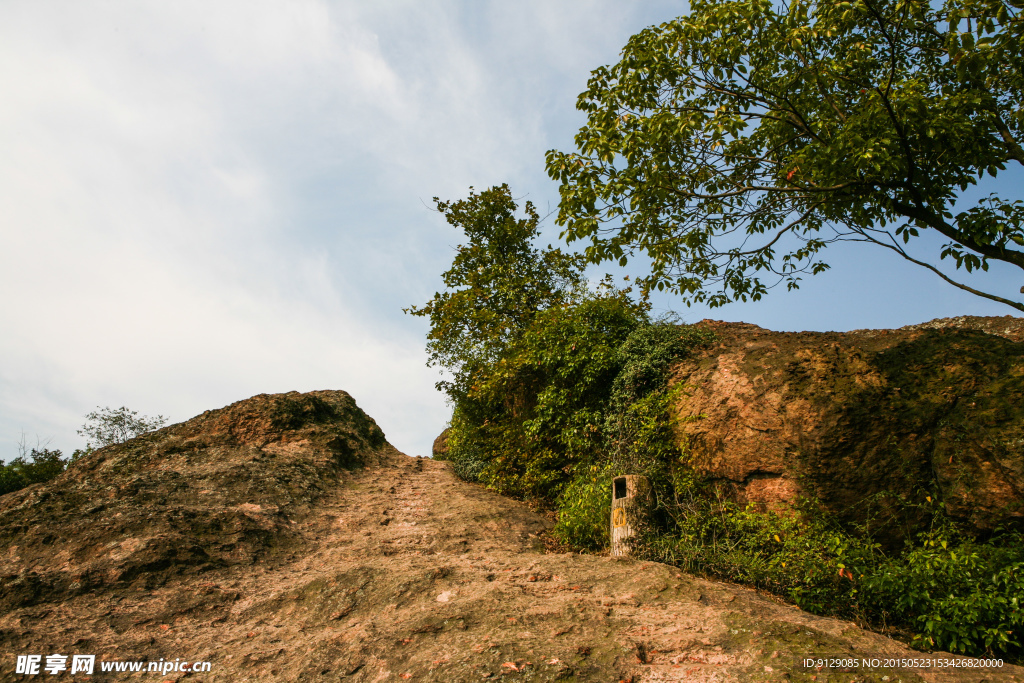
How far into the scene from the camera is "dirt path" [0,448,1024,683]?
474 cm

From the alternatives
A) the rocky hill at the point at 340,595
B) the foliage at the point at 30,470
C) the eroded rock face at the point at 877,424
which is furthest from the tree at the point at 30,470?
the eroded rock face at the point at 877,424

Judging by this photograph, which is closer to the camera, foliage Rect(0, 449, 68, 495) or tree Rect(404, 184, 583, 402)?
tree Rect(404, 184, 583, 402)

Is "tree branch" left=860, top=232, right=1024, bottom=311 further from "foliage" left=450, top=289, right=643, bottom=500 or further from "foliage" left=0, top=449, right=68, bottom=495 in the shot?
"foliage" left=0, top=449, right=68, bottom=495

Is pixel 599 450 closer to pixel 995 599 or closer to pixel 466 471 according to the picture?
pixel 466 471

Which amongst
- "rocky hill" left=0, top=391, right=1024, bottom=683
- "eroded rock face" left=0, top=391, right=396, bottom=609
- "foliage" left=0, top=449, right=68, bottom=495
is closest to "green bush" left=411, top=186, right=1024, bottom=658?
"rocky hill" left=0, top=391, right=1024, bottom=683

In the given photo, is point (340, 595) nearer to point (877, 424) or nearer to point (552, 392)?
point (552, 392)

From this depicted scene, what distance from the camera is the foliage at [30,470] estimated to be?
16.7 meters

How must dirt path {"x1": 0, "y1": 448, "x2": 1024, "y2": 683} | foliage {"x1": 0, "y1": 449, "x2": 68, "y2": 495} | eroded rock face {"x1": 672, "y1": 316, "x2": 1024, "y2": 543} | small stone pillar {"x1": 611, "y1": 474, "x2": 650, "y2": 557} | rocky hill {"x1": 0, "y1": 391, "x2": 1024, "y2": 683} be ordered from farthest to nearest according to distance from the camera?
foliage {"x1": 0, "y1": 449, "x2": 68, "y2": 495}
small stone pillar {"x1": 611, "y1": 474, "x2": 650, "y2": 557}
eroded rock face {"x1": 672, "y1": 316, "x2": 1024, "y2": 543}
rocky hill {"x1": 0, "y1": 391, "x2": 1024, "y2": 683}
dirt path {"x1": 0, "y1": 448, "x2": 1024, "y2": 683}

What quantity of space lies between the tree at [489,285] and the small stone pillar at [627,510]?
4.91 meters

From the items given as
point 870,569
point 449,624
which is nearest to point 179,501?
point 449,624

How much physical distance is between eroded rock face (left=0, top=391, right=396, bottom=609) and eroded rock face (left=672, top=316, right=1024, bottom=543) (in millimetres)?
6963

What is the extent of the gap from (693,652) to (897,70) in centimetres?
910

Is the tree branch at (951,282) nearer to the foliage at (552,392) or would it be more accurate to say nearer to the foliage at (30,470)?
the foliage at (552,392)

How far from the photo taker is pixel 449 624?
5551 millimetres
